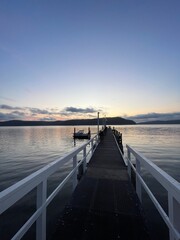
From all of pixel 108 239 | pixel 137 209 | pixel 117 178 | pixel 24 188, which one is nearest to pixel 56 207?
pixel 117 178

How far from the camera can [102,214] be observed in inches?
153

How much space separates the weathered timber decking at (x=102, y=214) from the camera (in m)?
3.18

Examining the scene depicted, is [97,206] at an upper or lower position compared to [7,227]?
upper

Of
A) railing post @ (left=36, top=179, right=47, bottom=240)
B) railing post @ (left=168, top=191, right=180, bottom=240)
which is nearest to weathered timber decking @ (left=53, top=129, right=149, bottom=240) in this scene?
railing post @ (left=36, top=179, right=47, bottom=240)

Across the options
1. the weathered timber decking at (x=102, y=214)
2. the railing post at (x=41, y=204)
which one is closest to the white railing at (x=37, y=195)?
the railing post at (x=41, y=204)

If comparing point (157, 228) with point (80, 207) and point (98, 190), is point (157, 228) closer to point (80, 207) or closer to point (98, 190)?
point (98, 190)

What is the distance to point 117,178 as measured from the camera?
6500 millimetres

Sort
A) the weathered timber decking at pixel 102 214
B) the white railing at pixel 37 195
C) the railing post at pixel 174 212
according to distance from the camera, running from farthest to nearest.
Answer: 1. the weathered timber decking at pixel 102 214
2. the railing post at pixel 174 212
3. the white railing at pixel 37 195

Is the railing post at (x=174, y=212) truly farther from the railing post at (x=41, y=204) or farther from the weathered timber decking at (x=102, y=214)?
the railing post at (x=41, y=204)

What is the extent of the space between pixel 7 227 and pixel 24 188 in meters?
5.50

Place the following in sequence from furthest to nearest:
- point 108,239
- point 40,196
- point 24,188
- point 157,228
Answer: point 157,228 < point 108,239 < point 40,196 < point 24,188

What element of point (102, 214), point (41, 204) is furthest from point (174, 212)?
point (102, 214)

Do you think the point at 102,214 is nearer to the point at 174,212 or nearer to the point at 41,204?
the point at 41,204

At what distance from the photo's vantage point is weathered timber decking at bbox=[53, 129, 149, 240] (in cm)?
318
